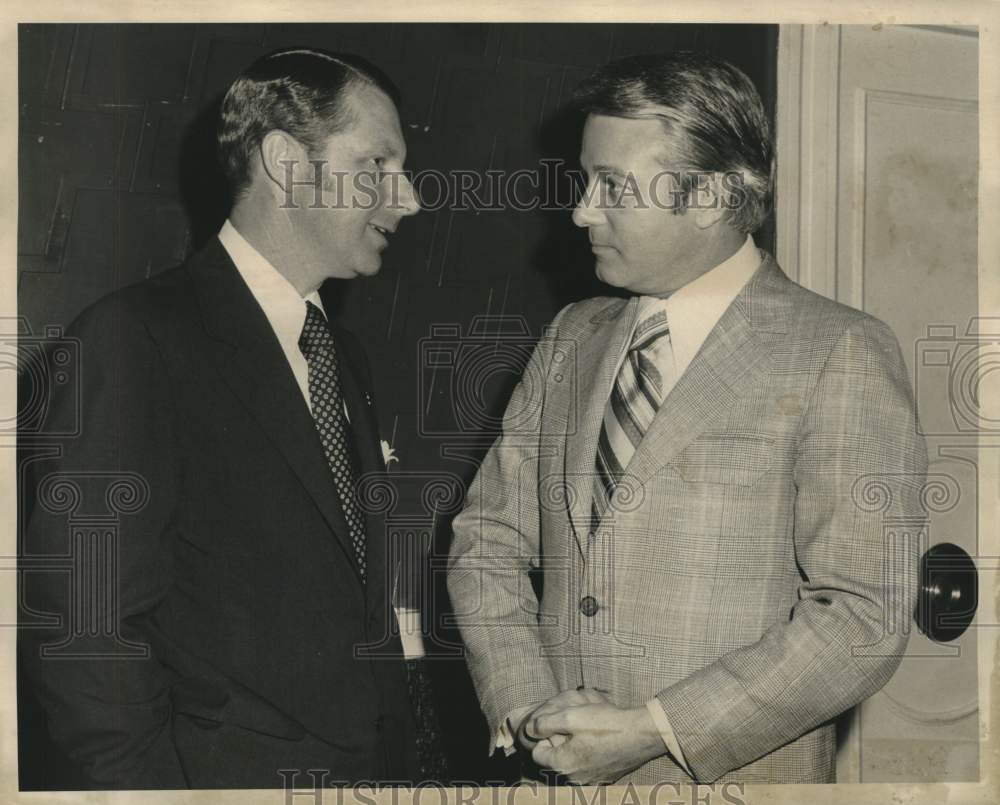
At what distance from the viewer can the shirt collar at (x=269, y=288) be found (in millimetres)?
1706

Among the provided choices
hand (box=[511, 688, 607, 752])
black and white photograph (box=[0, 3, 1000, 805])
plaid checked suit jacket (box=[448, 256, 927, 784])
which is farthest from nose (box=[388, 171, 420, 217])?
hand (box=[511, 688, 607, 752])

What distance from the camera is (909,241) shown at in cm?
193

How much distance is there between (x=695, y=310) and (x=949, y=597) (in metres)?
0.63

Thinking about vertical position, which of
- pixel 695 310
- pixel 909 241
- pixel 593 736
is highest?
pixel 909 241

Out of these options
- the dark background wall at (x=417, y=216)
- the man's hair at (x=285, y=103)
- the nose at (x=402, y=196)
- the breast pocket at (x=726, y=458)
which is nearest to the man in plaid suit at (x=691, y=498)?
the breast pocket at (x=726, y=458)

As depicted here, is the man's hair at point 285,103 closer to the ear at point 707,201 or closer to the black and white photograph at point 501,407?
the black and white photograph at point 501,407

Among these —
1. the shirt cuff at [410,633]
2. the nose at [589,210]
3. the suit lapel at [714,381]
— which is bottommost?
the shirt cuff at [410,633]

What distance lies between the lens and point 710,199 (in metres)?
1.65

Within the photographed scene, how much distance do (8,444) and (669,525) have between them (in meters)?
0.98

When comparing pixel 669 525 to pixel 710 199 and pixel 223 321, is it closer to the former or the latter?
pixel 710 199

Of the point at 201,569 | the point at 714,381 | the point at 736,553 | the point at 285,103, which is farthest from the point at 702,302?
the point at 201,569

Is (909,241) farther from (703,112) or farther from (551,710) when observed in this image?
(551,710)

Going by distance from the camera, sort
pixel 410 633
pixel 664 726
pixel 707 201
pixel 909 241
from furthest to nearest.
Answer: pixel 909 241 < pixel 410 633 < pixel 707 201 < pixel 664 726

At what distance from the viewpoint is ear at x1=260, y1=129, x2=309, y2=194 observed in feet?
5.66
